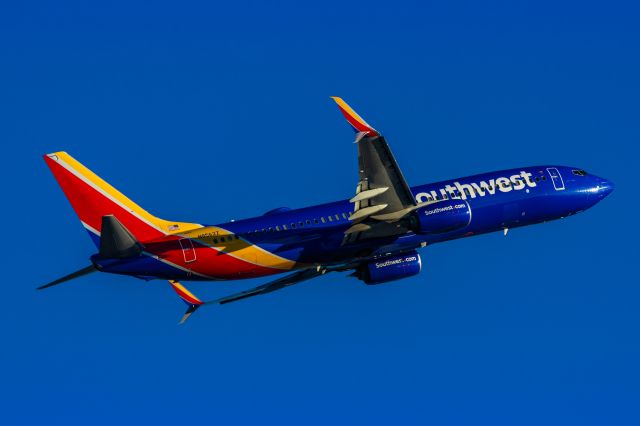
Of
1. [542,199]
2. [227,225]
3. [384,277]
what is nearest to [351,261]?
[384,277]

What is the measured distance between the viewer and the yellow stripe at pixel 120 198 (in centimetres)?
5250

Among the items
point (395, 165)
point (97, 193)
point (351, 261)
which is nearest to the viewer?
point (395, 165)

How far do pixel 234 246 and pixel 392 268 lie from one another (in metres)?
9.32

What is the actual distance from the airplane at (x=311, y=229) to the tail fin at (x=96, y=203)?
0.05 meters

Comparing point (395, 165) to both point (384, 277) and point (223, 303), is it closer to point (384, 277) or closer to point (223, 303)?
point (384, 277)

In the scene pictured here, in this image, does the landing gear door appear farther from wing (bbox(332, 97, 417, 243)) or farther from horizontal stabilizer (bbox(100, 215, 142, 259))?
horizontal stabilizer (bbox(100, 215, 142, 259))

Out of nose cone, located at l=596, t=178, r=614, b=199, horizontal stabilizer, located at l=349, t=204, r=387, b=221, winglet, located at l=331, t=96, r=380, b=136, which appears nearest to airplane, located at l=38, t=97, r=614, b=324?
horizontal stabilizer, located at l=349, t=204, r=387, b=221

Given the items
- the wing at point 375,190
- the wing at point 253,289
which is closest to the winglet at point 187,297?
the wing at point 253,289

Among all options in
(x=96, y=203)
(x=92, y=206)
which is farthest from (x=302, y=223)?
(x=92, y=206)

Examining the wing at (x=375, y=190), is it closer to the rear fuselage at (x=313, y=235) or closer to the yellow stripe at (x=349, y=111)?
the yellow stripe at (x=349, y=111)

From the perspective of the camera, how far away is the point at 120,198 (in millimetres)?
53594

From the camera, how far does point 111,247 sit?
50281 mm

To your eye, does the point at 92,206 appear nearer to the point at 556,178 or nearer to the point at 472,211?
the point at 472,211

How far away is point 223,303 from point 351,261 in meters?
7.50
